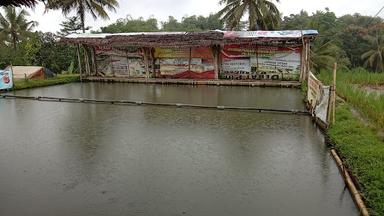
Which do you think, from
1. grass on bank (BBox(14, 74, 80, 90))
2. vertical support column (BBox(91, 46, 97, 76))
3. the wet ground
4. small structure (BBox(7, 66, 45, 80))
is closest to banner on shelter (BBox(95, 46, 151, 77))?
vertical support column (BBox(91, 46, 97, 76))

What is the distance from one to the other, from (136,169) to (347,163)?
11.0 ft

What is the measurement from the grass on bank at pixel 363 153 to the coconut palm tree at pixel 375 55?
2699 cm

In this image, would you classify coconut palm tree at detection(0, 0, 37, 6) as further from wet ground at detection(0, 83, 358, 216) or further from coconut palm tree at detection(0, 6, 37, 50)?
coconut palm tree at detection(0, 6, 37, 50)

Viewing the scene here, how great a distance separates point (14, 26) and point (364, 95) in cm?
2823

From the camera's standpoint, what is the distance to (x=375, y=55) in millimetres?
33406

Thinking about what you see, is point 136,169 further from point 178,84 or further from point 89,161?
point 178,84

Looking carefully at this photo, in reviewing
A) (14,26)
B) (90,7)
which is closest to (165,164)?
(90,7)

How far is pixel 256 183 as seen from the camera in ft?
18.9

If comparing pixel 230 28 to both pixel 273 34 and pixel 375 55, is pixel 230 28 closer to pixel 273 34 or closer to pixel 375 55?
pixel 273 34

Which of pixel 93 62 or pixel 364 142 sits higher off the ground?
pixel 93 62

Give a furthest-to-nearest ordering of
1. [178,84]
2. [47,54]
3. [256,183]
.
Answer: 1. [47,54]
2. [178,84]
3. [256,183]

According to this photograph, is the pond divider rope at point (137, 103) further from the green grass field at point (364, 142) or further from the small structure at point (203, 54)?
the small structure at point (203, 54)

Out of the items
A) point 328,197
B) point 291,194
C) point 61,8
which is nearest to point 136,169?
point 291,194

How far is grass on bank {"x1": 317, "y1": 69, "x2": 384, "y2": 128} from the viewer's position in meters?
8.54
